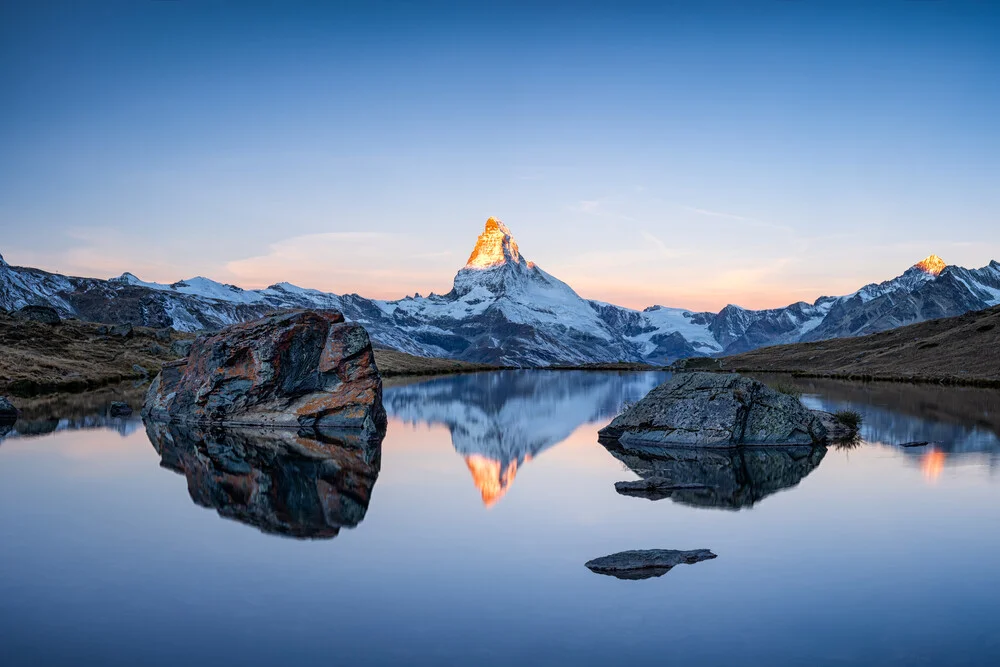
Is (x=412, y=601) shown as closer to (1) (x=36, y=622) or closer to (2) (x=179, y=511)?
(1) (x=36, y=622)

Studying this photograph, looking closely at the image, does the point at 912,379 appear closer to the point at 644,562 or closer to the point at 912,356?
the point at 912,356

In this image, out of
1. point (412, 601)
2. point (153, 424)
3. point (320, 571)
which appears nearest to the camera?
point (412, 601)

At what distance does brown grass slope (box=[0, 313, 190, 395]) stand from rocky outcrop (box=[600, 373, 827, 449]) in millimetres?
49504

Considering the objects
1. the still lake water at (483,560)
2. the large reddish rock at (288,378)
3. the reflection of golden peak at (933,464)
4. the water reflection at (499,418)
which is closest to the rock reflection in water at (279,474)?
the still lake water at (483,560)

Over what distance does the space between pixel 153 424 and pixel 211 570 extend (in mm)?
29444

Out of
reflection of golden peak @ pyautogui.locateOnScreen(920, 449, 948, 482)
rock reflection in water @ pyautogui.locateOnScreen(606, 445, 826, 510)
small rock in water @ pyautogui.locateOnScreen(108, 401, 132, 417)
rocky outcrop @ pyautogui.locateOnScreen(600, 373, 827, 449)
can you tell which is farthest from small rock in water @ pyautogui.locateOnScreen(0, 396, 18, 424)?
reflection of golden peak @ pyautogui.locateOnScreen(920, 449, 948, 482)

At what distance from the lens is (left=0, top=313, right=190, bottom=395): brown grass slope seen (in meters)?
64.9

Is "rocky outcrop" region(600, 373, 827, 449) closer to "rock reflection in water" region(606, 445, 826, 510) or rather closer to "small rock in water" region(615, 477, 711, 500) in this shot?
"rock reflection in water" region(606, 445, 826, 510)

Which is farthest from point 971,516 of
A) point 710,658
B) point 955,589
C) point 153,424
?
point 153,424

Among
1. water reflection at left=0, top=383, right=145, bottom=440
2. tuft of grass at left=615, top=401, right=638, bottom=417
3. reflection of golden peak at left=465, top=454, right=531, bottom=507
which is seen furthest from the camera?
tuft of grass at left=615, top=401, right=638, bottom=417

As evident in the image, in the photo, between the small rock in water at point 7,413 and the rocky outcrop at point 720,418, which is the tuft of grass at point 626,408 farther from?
the small rock in water at point 7,413

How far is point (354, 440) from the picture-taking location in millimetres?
34406

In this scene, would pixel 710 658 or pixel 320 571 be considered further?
pixel 320 571

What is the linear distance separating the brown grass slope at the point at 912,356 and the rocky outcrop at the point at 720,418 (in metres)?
53.0
